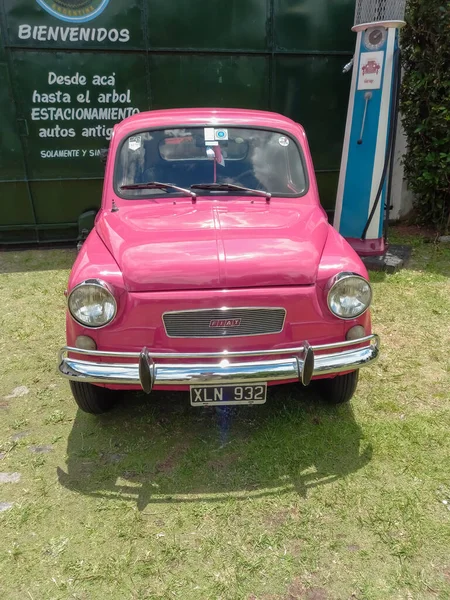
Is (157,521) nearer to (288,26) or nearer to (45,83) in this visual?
(45,83)

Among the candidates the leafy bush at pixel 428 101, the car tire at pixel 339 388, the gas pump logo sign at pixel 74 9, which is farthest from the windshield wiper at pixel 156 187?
the leafy bush at pixel 428 101

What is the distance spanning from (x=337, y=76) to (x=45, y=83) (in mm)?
3662

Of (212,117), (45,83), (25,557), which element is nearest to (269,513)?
(25,557)

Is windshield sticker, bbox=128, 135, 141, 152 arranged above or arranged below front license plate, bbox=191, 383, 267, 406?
above

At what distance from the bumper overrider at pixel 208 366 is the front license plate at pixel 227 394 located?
0.09 meters

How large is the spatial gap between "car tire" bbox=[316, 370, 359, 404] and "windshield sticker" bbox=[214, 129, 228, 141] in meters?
1.87

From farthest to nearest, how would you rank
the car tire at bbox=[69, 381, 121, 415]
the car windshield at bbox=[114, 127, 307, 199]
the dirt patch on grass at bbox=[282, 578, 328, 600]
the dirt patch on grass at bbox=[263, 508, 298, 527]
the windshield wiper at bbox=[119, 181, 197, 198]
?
the car windshield at bbox=[114, 127, 307, 199] → the windshield wiper at bbox=[119, 181, 197, 198] → the car tire at bbox=[69, 381, 121, 415] → the dirt patch on grass at bbox=[263, 508, 298, 527] → the dirt patch on grass at bbox=[282, 578, 328, 600]

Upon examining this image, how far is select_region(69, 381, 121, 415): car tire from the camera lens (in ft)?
9.14

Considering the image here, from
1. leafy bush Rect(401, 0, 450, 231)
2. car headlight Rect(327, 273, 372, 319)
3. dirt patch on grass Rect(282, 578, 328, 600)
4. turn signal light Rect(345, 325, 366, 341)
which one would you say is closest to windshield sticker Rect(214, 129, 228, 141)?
car headlight Rect(327, 273, 372, 319)

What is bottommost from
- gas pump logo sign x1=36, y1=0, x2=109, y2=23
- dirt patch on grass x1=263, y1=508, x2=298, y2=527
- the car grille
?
dirt patch on grass x1=263, y1=508, x2=298, y2=527

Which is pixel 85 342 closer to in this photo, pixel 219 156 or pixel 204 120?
pixel 219 156

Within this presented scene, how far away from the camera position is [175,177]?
3.42 meters

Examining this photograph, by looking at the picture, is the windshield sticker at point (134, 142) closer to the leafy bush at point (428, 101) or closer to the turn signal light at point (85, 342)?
the turn signal light at point (85, 342)

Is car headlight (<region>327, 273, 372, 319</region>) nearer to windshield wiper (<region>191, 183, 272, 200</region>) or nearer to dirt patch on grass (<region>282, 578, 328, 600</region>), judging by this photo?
windshield wiper (<region>191, 183, 272, 200</region>)
